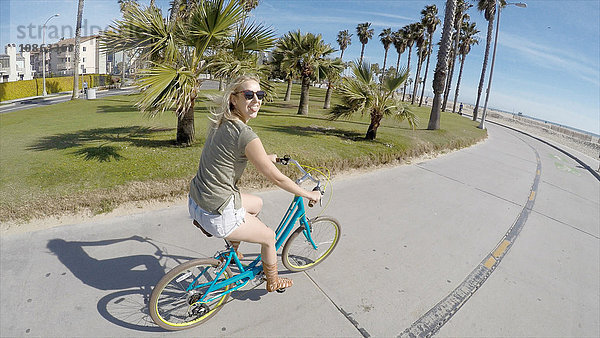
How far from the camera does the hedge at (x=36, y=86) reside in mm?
30250

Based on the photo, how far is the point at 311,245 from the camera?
365 centimetres

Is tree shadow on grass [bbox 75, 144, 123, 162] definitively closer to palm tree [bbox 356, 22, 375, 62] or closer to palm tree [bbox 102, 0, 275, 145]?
palm tree [bbox 102, 0, 275, 145]

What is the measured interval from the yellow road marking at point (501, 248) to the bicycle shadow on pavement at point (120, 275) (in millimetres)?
4338

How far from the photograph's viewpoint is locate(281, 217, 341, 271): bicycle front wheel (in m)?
3.34

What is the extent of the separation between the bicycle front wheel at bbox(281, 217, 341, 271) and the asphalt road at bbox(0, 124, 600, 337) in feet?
0.38

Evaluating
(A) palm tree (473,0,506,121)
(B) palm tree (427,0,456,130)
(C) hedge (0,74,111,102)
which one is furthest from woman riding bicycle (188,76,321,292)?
(C) hedge (0,74,111,102)

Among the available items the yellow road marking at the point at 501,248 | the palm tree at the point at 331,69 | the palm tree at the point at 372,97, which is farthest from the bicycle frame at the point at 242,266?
→ the palm tree at the point at 331,69

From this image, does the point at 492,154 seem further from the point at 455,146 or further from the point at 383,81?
the point at 383,81

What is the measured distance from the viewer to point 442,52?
16109 millimetres

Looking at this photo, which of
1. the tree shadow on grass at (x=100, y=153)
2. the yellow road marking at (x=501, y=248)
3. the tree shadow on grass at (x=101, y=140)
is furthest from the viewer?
the tree shadow on grass at (x=101, y=140)

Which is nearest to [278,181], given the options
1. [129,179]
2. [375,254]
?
[375,254]

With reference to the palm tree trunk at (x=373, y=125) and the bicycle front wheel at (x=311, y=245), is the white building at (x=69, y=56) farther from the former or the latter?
the bicycle front wheel at (x=311, y=245)

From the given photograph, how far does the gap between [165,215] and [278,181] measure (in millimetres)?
3009

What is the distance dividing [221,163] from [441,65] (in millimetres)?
17329
